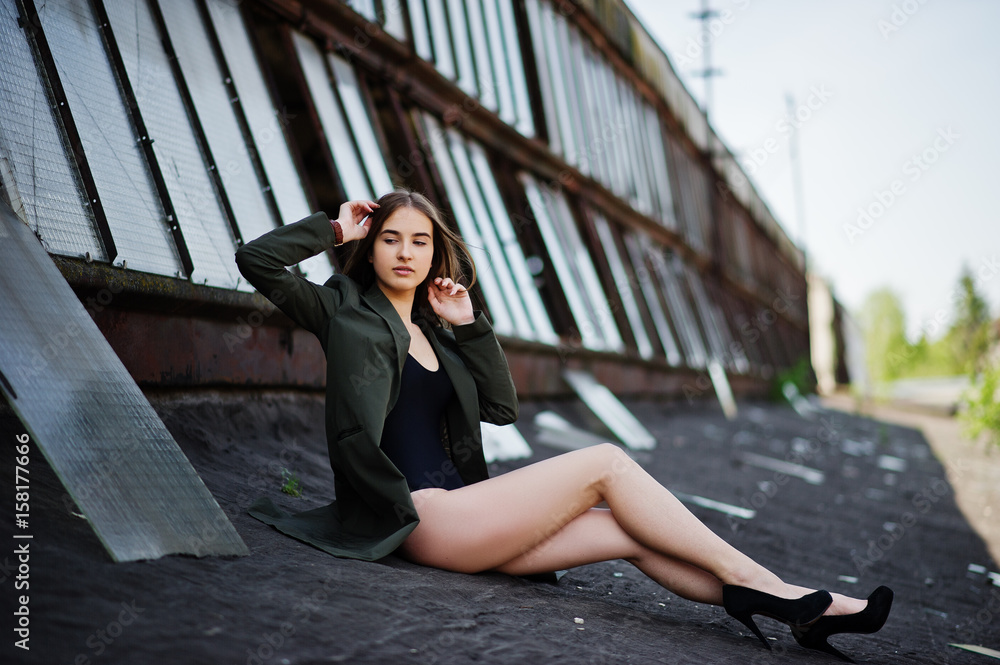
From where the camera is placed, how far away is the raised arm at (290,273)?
9.59 feet

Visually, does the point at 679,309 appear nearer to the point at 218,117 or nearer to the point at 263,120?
the point at 263,120

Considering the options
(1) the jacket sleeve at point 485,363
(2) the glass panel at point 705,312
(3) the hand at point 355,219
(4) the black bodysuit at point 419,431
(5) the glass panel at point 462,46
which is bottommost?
(4) the black bodysuit at point 419,431

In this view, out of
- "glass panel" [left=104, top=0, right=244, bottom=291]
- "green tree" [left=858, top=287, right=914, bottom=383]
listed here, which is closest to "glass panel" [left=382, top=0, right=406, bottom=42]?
"glass panel" [left=104, top=0, right=244, bottom=291]

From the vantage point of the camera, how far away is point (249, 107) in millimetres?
5434

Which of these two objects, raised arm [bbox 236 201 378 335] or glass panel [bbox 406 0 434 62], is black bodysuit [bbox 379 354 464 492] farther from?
glass panel [bbox 406 0 434 62]

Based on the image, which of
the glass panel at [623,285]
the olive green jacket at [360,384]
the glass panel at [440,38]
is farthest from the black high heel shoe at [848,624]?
the glass panel at [623,285]

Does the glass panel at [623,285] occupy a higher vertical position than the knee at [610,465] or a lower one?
higher

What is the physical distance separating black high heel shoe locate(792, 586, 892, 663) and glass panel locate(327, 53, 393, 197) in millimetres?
4663

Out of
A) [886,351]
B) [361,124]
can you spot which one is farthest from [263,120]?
[886,351]

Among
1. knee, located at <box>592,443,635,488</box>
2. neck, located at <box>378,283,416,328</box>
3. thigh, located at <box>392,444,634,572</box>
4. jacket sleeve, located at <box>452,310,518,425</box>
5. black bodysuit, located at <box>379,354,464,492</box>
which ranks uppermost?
neck, located at <box>378,283,416,328</box>

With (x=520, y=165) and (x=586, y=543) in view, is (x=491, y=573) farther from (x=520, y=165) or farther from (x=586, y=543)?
(x=520, y=165)

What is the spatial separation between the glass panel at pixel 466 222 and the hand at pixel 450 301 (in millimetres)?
4619

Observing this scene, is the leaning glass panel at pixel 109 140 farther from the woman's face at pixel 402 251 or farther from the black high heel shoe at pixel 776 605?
the black high heel shoe at pixel 776 605

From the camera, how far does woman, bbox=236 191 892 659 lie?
2.84m
